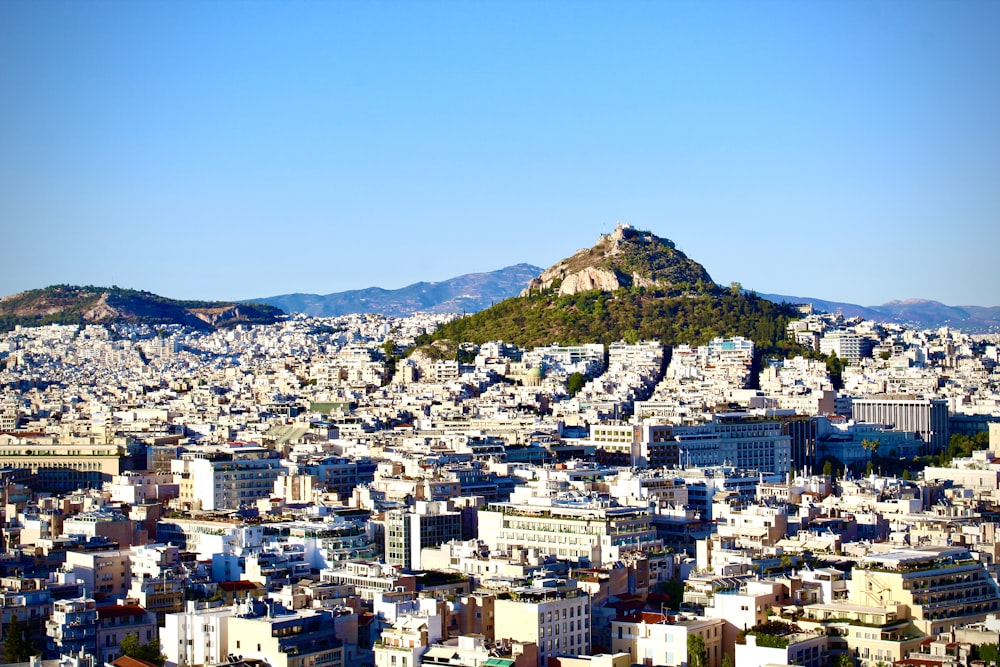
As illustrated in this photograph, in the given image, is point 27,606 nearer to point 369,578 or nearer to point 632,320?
point 369,578

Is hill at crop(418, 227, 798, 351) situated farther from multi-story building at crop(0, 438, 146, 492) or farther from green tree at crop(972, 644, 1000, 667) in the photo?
green tree at crop(972, 644, 1000, 667)

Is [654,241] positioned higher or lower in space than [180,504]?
higher

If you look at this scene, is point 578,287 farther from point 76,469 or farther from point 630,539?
point 630,539

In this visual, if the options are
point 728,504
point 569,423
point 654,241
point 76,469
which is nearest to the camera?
point 728,504

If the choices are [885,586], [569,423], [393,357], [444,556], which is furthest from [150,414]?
[885,586]

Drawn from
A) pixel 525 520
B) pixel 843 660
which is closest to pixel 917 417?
pixel 525 520

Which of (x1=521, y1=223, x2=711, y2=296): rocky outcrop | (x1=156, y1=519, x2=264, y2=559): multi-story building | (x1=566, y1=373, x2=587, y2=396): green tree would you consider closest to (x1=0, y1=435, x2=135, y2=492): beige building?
(x1=156, y1=519, x2=264, y2=559): multi-story building

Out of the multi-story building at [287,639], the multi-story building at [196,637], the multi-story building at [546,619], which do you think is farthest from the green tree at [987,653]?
the multi-story building at [196,637]
